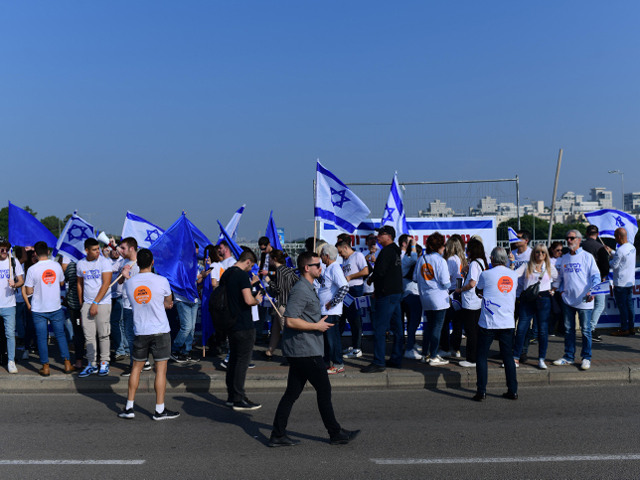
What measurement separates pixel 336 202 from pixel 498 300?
4.23 m

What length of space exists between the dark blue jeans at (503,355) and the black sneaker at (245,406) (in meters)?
2.75

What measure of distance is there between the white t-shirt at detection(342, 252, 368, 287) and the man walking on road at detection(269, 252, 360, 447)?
3596 millimetres

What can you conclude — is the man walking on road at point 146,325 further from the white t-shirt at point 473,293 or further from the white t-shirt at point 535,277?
the white t-shirt at point 535,277

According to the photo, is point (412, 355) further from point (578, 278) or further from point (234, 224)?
point (234, 224)

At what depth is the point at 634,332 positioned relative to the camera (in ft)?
37.6

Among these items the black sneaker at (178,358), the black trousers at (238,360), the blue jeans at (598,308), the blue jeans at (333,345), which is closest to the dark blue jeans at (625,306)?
the blue jeans at (598,308)

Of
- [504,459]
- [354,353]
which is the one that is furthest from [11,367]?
[504,459]

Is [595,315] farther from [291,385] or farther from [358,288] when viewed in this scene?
[291,385]

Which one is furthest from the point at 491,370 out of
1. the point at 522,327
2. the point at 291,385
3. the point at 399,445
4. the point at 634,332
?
the point at 634,332

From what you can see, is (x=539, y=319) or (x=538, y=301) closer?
(x=538, y=301)

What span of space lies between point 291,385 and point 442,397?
2.66 meters

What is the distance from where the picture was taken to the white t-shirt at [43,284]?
848 centimetres

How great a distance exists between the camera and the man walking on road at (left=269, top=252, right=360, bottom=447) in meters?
5.69

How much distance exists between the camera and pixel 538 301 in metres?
8.41
